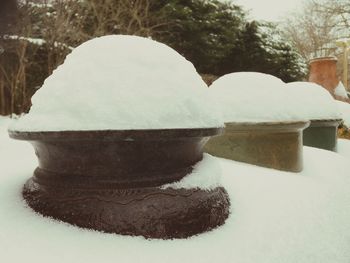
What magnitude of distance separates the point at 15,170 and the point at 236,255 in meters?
1.38

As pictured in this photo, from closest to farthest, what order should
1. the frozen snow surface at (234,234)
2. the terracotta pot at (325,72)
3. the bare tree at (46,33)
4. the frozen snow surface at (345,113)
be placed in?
the frozen snow surface at (234,234)
the bare tree at (46,33)
the frozen snow surface at (345,113)
the terracotta pot at (325,72)

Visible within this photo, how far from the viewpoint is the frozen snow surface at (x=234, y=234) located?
134cm

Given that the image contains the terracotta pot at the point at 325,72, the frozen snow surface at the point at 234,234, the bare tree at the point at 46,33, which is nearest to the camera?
the frozen snow surface at the point at 234,234

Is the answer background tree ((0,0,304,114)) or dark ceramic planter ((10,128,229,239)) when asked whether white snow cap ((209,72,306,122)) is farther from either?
background tree ((0,0,304,114))

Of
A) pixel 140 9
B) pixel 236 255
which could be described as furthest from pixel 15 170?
pixel 140 9

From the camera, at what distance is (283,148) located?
3.02 metres

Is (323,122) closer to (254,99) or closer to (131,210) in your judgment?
(254,99)

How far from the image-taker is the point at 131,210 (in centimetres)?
148

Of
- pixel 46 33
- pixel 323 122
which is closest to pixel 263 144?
pixel 323 122

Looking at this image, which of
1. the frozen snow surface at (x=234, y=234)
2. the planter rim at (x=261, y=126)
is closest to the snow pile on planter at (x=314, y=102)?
the planter rim at (x=261, y=126)

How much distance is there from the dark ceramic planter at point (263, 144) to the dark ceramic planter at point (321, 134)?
1.82 metres

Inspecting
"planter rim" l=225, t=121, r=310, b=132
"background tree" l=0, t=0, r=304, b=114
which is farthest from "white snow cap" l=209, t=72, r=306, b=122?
"background tree" l=0, t=0, r=304, b=114

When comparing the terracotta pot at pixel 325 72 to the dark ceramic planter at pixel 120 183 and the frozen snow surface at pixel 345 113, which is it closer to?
the frozen snow surface at pixel 345 113

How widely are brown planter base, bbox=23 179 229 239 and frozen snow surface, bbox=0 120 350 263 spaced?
41mm
